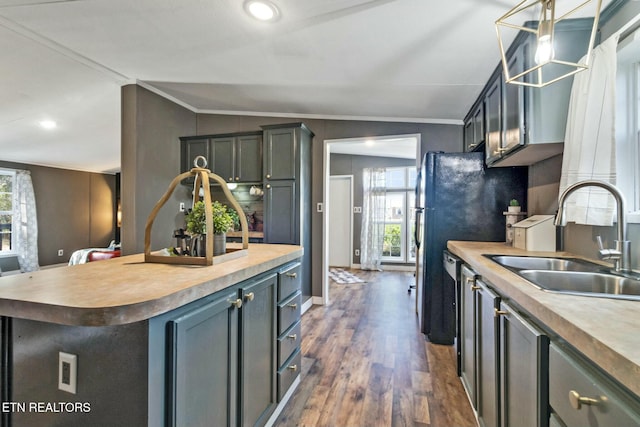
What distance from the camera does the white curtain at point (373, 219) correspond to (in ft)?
20.9

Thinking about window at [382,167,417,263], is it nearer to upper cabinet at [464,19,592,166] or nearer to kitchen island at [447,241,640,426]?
upper cabinet at [464,19,592,166]

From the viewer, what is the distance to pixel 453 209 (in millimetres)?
2637

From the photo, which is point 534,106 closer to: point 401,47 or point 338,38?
point 401,47

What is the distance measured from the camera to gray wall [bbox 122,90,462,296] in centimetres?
318

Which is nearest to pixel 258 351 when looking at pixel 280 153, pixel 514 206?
pixel 514 206

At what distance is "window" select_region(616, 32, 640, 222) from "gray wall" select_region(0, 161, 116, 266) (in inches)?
347

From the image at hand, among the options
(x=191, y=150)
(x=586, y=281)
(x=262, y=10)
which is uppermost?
(x=262, y=10)

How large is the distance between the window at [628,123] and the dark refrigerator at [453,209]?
3.50ft

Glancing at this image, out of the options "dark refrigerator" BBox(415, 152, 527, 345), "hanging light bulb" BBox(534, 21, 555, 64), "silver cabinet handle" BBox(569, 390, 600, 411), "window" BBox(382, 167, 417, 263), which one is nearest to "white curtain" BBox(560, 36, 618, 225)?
"hanging light bulb" BBox(534, 21, 555, 64)

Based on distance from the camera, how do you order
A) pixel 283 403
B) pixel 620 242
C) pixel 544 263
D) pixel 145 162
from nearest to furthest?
pixel 620 242 → pixel 544 263 → pixel 283 403 → pixel 145 162

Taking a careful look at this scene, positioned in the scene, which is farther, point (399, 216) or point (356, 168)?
point (356, 168)

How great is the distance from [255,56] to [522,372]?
2.63 meters

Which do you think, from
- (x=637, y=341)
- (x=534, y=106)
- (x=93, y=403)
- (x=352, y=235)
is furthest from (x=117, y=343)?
(x=352, y=235)

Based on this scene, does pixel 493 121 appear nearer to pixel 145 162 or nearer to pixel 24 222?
pixel 145 162
